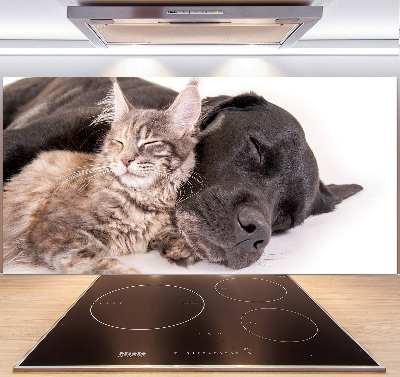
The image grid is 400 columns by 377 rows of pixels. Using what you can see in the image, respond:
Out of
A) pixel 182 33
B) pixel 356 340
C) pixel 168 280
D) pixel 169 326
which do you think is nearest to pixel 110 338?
pixel 169 326

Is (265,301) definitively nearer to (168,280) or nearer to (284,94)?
(168,280)

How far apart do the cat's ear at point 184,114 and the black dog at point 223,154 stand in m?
0.03

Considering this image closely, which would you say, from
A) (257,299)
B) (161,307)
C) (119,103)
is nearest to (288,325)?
(257,299)

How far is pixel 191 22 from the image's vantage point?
996 millimetres

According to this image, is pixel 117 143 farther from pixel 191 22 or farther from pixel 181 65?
pixel 191 22

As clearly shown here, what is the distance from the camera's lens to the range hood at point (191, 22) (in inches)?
37.1

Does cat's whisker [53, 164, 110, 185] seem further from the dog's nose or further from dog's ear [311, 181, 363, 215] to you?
dog's ear [311, 181, 363, 215]

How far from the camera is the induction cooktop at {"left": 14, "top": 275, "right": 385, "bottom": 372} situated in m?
0.90

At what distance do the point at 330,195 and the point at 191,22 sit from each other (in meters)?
0.76

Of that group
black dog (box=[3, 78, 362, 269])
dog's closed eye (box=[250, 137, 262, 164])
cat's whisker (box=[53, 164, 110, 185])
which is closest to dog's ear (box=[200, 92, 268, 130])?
black dog (box=[3, 78, 362, 269])

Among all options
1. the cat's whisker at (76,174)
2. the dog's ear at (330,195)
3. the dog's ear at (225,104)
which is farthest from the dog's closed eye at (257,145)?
the cat's whisker at (76,174)

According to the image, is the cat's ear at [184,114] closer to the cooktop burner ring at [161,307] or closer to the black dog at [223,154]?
the black dog at [223,154]

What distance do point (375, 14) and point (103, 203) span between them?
949 mm

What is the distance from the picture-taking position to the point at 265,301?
1.26 metres
